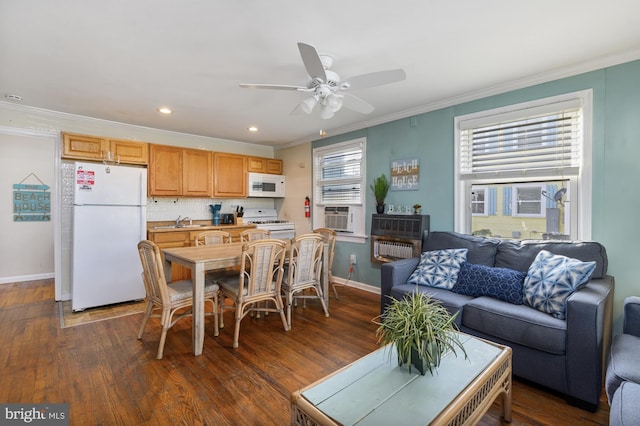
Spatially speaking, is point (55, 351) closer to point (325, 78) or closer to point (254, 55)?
point (254, 55)

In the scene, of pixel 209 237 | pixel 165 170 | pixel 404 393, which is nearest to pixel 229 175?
pixel 165 170

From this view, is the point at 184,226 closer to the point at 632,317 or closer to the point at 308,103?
the point at 308,103

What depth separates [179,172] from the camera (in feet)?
15.1

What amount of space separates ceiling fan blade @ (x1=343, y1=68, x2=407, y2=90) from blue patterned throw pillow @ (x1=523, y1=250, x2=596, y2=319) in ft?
5.90

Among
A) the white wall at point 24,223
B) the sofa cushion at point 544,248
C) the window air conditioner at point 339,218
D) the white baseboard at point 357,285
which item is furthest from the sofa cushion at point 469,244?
the white wall at point 24,223

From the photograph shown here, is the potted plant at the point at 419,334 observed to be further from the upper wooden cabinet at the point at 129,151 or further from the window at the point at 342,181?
the upper wooden cabinet at the point at 129,151

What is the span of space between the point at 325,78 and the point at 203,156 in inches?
132

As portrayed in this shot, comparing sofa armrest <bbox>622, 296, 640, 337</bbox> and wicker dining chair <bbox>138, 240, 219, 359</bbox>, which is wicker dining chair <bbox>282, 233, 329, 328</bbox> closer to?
wicker dining chair <bbox>138, 240, 219, 359</bbox>

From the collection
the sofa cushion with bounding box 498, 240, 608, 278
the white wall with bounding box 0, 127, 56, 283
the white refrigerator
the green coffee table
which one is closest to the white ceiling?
the white refrigerator

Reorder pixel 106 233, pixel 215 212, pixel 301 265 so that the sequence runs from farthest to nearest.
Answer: pixel 215 212, pixel 106 233, pixel 301 265

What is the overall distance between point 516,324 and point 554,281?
1.44ft

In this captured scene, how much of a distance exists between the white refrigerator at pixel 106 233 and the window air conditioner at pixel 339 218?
2.67 m

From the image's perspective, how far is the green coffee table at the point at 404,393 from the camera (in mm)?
1192

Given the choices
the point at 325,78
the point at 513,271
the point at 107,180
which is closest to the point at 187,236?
the point at 107,180
